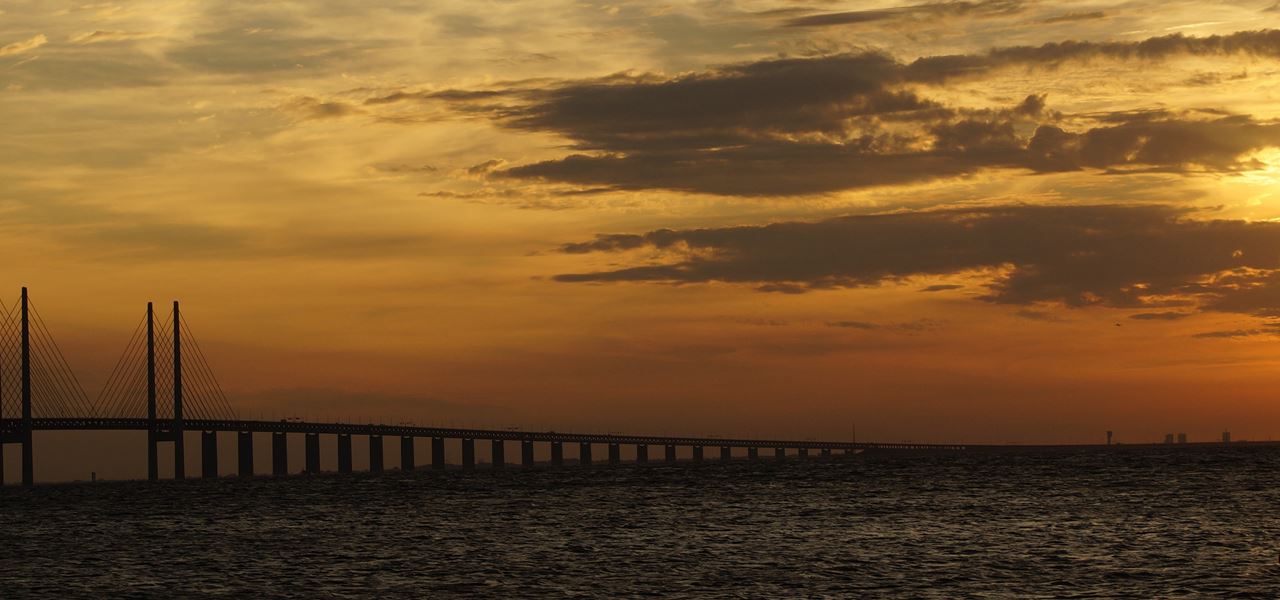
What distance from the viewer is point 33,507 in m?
134

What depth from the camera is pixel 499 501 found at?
117375 mm

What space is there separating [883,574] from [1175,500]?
50.1 metres

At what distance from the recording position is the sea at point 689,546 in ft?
168

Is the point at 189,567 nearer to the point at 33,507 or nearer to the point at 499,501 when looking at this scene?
the point at 499,501

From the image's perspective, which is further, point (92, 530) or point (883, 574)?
point (92, 530)

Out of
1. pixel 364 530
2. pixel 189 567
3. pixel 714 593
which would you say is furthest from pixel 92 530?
pixel 714 593

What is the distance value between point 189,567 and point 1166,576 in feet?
119

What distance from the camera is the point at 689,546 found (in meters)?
67.0

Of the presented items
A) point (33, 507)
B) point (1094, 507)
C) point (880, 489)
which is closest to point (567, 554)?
Answer: point (1094, 507)

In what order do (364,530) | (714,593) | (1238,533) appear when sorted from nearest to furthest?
(714,593) → (1238,533) → (364,530)

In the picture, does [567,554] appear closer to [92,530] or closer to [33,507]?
[92,530]

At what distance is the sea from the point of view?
A: 5119 cm

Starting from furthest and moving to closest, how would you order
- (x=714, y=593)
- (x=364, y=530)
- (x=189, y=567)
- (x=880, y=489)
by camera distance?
(x=880, y=489) → (x=364, y=530) → (x=189, y=567) → (x=714, y=593)

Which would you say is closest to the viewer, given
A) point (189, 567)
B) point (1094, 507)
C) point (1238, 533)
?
point (189, 567)
